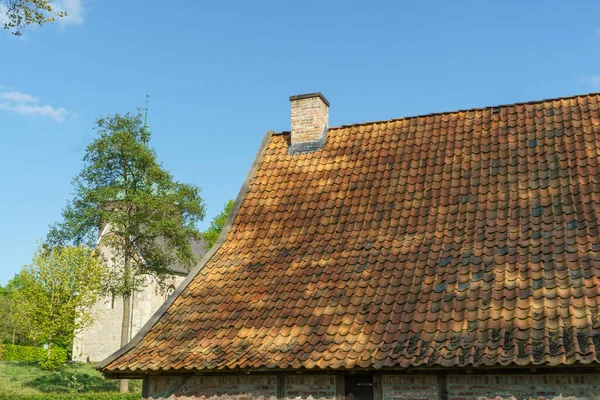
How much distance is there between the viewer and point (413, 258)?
898 centimetres

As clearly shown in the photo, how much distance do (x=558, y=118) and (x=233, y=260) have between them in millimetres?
6566

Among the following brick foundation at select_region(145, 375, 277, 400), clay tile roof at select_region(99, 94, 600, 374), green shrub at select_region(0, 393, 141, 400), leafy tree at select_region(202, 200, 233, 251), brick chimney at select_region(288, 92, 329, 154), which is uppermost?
leafy tree at select_region(202, 200, 233, 251)

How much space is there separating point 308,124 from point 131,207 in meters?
21.1

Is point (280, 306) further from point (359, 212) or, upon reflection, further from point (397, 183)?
point (397, 183)

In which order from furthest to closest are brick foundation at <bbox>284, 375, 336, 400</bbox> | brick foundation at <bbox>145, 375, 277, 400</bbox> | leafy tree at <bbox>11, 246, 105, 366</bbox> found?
leafy tree at <bbox>11, 246, 105, 366</bbox> < brick foundation at <bbox>145, 375, 277, 400</bbox> < brick foundation at <bbox>284, 375, 336, 400</bbox>

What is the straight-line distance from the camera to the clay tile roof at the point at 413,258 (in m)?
7.45

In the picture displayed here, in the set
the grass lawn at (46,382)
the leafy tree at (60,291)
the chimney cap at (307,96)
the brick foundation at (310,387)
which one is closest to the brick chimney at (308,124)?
the chimney cap at (307,96)

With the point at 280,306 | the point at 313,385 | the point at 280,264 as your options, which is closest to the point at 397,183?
the point at 280,264

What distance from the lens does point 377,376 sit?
8.08m

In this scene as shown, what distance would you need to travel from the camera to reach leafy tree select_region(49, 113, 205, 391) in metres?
30.9

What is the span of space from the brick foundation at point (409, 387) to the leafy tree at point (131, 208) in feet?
79.7

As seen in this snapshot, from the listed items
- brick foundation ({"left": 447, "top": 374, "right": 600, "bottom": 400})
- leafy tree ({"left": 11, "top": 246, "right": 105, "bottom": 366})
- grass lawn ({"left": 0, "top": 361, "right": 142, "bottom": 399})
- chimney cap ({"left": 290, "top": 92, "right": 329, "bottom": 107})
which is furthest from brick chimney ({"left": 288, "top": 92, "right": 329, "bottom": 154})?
leafy tree ({"left": 11, "top": 246, "right": 105, "bottom": 366})

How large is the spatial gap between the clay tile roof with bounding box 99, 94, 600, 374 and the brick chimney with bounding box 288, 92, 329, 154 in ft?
1.02

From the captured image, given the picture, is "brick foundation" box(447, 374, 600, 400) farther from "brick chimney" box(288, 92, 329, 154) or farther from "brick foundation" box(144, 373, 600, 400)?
"brick chimney" box(288, 92, 329, 154)
